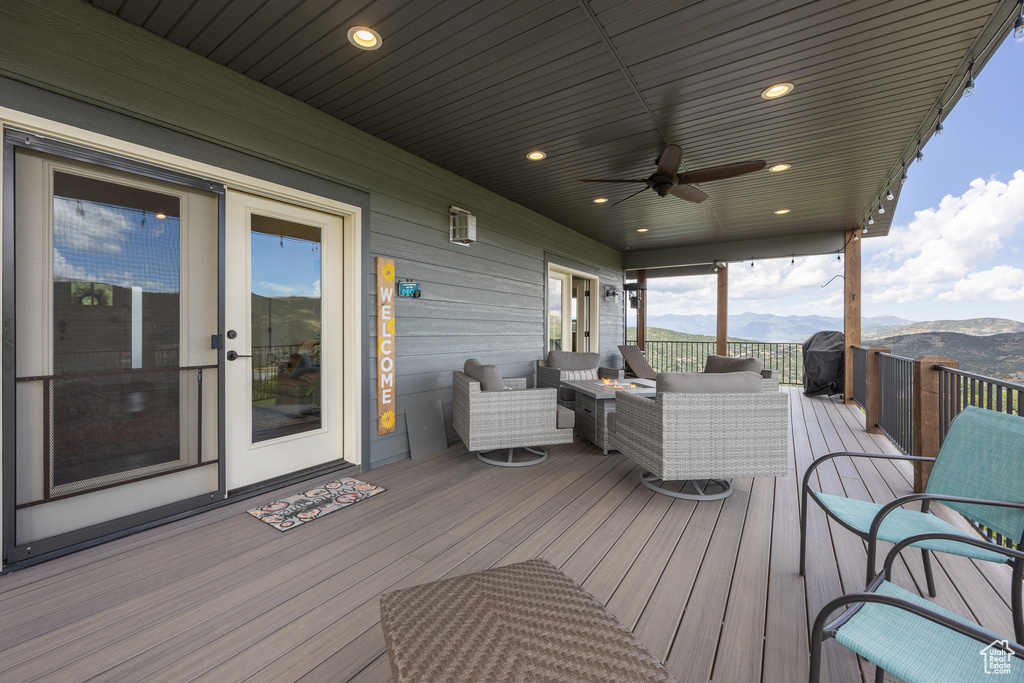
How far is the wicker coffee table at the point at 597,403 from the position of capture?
392 cm

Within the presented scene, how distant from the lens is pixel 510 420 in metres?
3.49

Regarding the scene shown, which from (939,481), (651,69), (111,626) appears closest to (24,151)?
(111,626)

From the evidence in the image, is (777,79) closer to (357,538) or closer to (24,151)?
(357,538)

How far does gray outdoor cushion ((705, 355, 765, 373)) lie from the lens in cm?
414

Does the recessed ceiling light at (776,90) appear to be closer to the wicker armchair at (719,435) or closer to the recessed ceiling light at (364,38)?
the wicker armchair at (719,435)

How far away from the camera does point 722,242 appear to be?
7715 mm

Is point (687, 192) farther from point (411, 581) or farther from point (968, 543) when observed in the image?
point (411, 581)

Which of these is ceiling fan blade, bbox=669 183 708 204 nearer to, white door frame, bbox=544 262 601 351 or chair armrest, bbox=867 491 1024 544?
white door frame, bbox=544 262 601 351

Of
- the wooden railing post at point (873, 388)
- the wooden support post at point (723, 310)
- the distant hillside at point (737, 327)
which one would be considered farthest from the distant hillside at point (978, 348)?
the wooden railing post at point (873, 388)

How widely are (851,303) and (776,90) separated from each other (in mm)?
Answer: 5271

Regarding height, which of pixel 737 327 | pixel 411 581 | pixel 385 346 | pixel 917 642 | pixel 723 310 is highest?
pixel 723 310

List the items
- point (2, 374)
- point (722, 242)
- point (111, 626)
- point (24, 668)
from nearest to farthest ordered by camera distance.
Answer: point (24, 668) < point (111, 626) < point (2, 374) < point (722, 242)

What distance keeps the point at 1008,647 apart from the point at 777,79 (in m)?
3.05

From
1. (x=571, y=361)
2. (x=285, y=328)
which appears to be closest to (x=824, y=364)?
(x=571, y=361)
